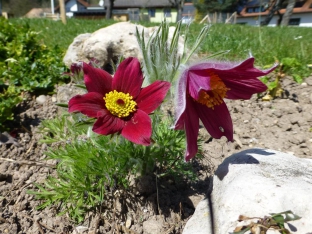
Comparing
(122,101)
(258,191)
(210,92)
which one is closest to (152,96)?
(122,101)

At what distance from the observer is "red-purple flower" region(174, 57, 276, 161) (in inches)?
49.2

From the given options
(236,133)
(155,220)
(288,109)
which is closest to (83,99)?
(155,220)

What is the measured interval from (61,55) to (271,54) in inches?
91.9

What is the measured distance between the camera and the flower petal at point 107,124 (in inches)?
50.9

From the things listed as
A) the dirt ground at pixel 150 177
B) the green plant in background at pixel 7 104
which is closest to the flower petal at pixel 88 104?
the dirt ground at pixel 150 177

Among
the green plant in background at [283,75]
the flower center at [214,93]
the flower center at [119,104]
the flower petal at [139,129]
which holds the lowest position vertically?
the green plant in background at [283,75]

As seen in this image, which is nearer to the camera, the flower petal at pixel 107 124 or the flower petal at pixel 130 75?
the flower petal at pixel 107 124

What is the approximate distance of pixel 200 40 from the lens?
1.42 meters

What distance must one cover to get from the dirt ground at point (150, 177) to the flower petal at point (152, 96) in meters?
0.58

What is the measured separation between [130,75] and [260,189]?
2.36 ft

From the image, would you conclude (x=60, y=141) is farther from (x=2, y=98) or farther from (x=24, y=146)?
(x=2, y=98)

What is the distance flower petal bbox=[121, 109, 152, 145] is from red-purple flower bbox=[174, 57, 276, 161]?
15 cm

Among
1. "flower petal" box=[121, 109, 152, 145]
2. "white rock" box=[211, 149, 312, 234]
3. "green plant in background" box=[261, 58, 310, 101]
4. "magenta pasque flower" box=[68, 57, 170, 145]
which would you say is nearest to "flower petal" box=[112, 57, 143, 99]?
"magenta pasque flower" box=[68, 57, 170, 145]

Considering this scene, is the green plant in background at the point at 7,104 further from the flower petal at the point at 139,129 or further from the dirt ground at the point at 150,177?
the flower petal at the point at 139,129
